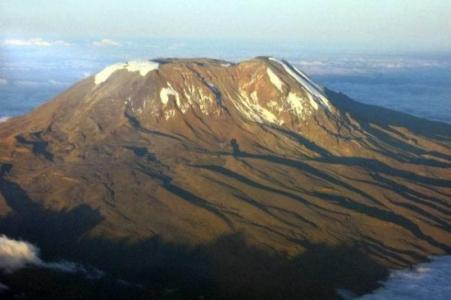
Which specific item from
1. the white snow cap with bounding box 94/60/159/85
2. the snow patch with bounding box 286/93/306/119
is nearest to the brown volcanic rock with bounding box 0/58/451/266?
the snow patch with bounding box 286/93/306/119

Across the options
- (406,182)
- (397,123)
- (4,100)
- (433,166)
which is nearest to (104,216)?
(406,182)

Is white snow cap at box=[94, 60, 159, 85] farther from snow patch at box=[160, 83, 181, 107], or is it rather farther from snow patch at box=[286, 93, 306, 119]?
snow patch at box=[286, 93, 306, 119]

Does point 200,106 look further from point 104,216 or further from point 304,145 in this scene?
point 104,216

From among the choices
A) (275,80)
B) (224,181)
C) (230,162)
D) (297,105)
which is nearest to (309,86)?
(275,80)

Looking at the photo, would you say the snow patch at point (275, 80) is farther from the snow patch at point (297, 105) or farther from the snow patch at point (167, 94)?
the snow patch at point (167, 94)

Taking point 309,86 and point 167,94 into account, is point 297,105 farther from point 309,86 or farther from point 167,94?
point 167,94

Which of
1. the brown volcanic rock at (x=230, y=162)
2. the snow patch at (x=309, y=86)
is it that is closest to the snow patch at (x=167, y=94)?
the brown volcanic rock at (x=230, y=162)
